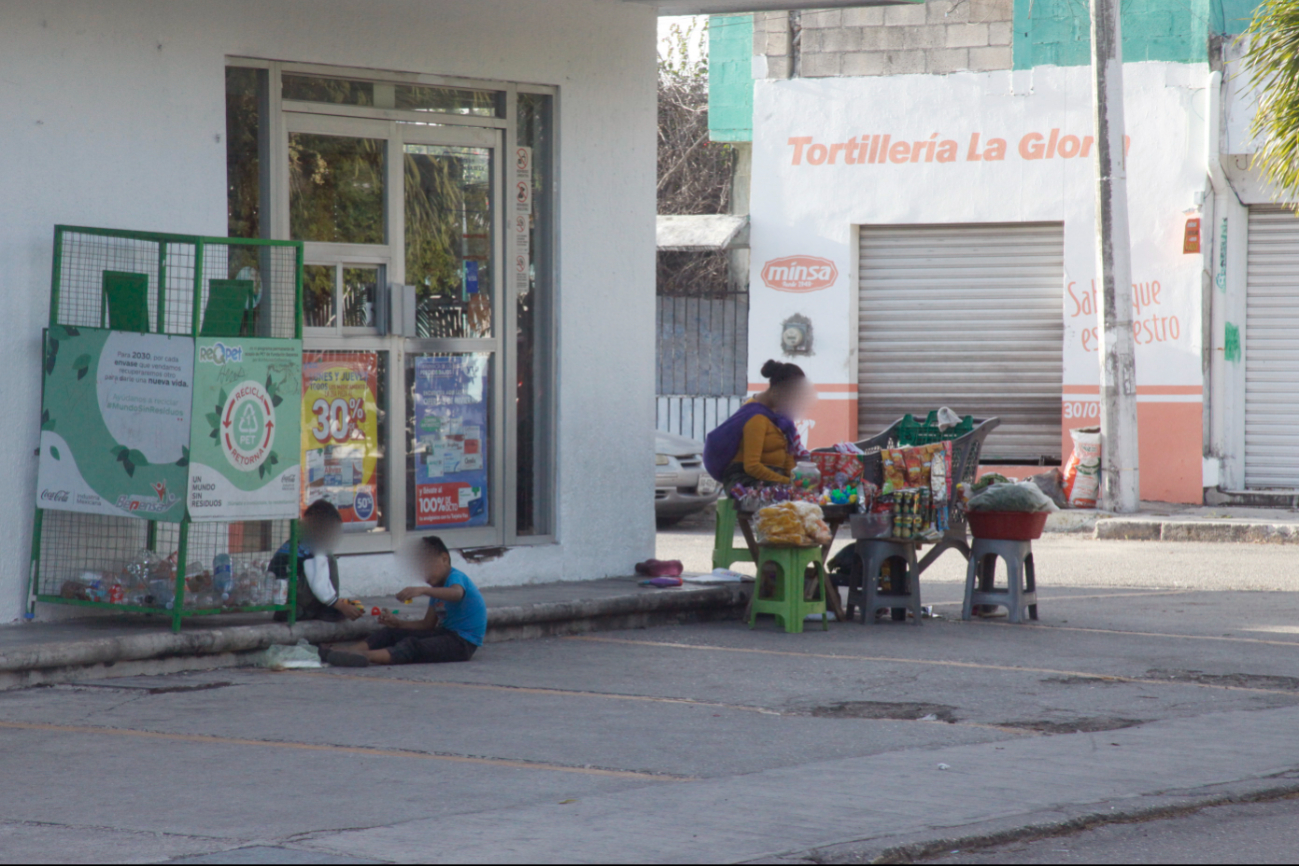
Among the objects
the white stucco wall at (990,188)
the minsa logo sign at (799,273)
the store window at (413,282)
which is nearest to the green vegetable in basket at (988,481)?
the store window at (413,282)

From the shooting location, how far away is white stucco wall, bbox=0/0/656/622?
27.6 feet

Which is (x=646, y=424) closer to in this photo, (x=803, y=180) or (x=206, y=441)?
(x=206, y=441)

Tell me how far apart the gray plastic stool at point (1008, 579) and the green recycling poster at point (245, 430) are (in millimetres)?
4482

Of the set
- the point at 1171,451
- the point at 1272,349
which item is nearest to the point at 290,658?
the point at 1171,451

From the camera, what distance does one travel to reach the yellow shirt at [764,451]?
10.0 metres

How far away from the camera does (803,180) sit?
19188mm

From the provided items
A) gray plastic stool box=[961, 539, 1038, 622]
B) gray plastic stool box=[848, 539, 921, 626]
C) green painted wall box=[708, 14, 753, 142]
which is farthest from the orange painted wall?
gray plastic stool box=[848, 539, 921, 626]

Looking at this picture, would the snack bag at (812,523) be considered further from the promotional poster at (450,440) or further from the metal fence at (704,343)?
the metal fence at (704,343)

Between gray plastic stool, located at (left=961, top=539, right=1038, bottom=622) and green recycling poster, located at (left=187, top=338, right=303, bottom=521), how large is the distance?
14.7 feet

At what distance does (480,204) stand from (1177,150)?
10.3 m

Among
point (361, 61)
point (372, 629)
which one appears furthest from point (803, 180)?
point (372, 629)

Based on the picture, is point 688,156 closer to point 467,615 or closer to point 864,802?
point 467,615

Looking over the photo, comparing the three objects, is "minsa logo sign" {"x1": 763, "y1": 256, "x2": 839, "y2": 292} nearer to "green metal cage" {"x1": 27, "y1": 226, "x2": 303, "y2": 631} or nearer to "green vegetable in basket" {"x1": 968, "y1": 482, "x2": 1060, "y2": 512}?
"green vegetable in basket" {"x1": 968, "y1": 482, "x2": 1060, "y2": 512}

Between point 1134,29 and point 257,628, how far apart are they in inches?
527
